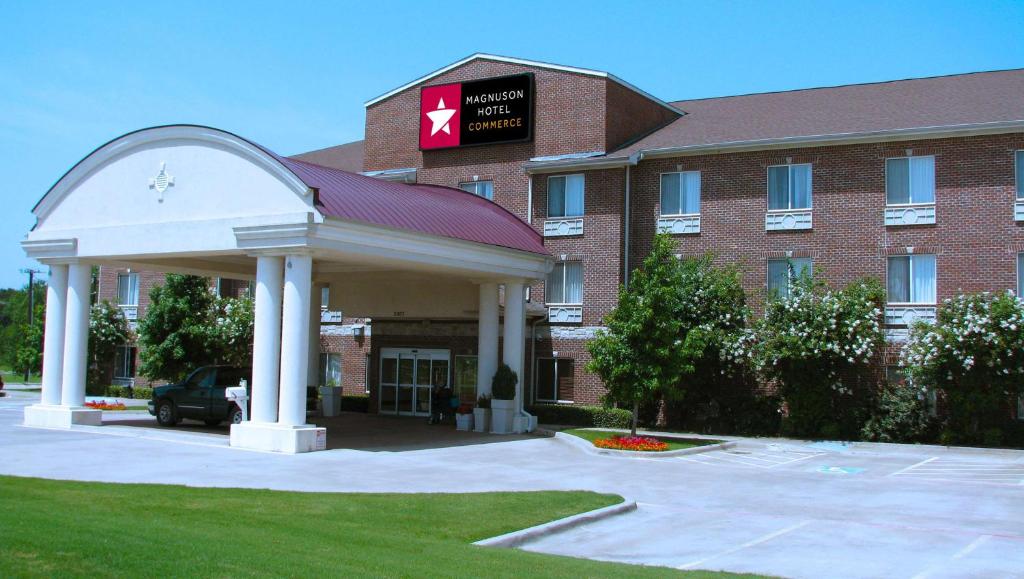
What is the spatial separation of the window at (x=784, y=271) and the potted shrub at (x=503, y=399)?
7914 millimetres

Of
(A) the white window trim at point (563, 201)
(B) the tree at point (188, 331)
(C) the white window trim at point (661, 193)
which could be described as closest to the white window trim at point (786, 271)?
(C) the white window trim at point (661, 193)

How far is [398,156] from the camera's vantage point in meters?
36.0

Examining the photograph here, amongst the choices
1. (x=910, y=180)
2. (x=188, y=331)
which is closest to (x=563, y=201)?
(x=910, y=180)

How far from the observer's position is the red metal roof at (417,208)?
2223 cm

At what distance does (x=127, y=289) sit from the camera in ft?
153

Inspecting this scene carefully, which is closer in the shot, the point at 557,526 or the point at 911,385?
the point at 557,526

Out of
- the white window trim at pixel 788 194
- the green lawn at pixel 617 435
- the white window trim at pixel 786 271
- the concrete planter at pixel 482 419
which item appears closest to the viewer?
the green lawn at pixel 617 435

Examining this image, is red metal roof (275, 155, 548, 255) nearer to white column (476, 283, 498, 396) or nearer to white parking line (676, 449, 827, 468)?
white column (476, 283, 498, 396)

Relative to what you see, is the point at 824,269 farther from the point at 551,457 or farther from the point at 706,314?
the point at 551,457

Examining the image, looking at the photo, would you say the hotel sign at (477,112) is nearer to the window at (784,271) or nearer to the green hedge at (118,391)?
the window at (784,271)

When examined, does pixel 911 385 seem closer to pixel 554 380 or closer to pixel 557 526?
pixel 554 380

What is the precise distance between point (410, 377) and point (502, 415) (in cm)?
745

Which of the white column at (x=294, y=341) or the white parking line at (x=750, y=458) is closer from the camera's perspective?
the white column at (x=294, y=341)

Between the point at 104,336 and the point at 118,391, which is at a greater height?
the point at 104,336
